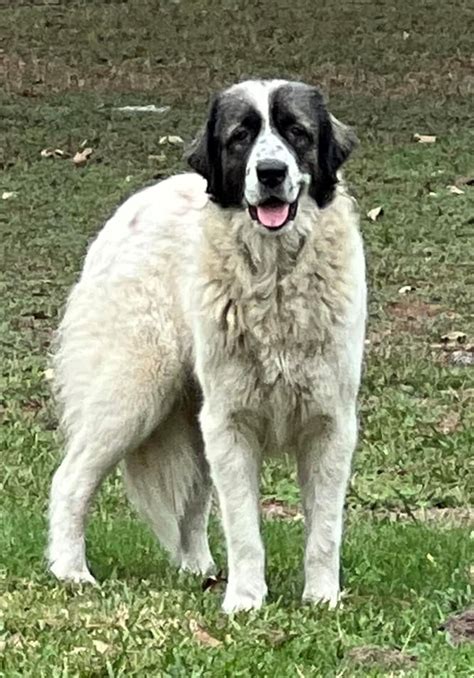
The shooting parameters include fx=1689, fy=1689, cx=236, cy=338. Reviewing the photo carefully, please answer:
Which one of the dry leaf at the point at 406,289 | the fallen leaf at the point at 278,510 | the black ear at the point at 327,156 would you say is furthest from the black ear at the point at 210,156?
the dry leaf at the point at 406,289

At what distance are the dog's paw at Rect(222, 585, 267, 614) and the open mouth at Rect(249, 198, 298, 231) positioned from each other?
4.15 feet

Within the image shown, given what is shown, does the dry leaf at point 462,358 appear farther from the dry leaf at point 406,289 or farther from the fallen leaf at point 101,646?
the fallen leaf at point 101,646

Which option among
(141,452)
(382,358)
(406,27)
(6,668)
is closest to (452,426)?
(382,358)

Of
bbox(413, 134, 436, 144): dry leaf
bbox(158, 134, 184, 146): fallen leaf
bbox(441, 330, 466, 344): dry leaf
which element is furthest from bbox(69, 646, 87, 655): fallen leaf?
bbox(413, 134, 436, 144): dry leaf

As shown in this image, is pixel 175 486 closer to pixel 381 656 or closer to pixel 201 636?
pixel 201 636

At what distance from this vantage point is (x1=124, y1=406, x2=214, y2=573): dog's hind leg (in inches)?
264

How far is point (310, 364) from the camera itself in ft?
19.2

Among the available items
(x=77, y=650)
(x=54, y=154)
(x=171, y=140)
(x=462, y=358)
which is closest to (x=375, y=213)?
(x=171, y=140)

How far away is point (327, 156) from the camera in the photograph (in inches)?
237

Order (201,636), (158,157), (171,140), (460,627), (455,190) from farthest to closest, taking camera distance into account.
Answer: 1. (171,140)
2. (158,157)
3. (455,190)
4. (460,627)
5. (201,636)

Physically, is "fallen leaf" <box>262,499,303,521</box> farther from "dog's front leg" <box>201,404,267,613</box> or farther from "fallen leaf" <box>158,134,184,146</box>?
"fallen leaf" <box>158,134,184,146</box>

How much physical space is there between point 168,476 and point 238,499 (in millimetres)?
855

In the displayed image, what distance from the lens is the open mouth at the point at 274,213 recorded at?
→ 5.86 meters

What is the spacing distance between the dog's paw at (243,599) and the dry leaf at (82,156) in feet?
39.2
